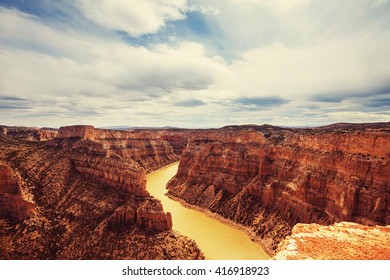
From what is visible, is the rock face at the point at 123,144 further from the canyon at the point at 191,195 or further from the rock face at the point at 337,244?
the rock face at the point at 337,244

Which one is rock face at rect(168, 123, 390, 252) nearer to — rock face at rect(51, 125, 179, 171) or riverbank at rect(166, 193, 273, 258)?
riverbank at rect(166, 193, 273, 258)

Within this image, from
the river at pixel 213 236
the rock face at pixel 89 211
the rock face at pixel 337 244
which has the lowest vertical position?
the river at pixel 213 236

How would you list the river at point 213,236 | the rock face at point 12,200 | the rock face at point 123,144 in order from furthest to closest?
the rock face at point 123,144
the river at point 213,236
the rock face at point 12,200

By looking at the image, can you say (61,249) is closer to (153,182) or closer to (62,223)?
(62,223)

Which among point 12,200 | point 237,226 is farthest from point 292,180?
point 12,200

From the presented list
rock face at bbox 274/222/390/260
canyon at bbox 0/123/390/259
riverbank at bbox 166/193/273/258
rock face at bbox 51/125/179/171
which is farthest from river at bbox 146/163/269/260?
rock face at bbox 274/222/390/260

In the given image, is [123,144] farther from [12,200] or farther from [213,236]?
[213,236]

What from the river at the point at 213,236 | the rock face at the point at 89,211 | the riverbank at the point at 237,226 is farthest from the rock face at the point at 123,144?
the riverbank at the point at 237,226
